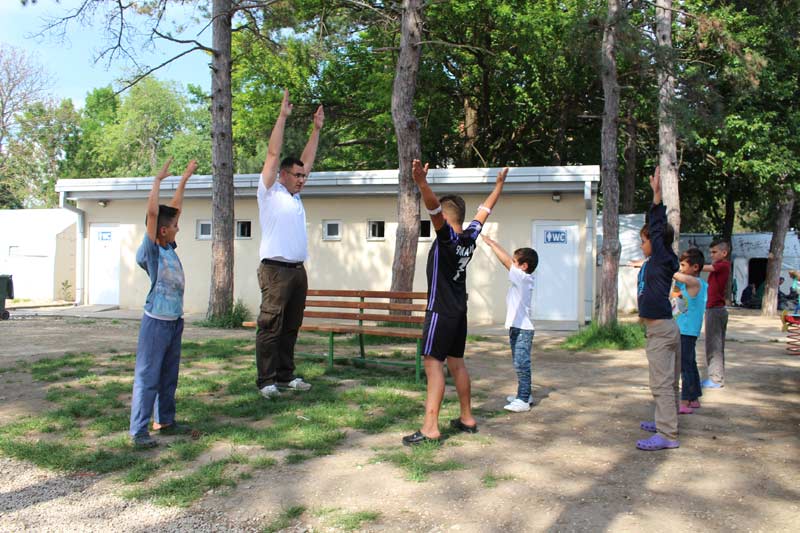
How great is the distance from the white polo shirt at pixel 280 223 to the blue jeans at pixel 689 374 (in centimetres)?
368

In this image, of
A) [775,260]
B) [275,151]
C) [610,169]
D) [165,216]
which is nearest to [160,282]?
[165,216]

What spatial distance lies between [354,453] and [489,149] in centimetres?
2122

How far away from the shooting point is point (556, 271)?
15.7 meters

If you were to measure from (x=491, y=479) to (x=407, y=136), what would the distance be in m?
7.89

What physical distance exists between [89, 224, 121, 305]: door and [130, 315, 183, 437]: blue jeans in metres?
15.0

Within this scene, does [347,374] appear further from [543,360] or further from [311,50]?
[311,50]

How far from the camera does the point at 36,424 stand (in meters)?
5.41

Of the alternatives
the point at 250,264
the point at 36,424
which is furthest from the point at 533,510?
the point at 250,264

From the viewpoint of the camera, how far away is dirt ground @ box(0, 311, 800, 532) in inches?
144

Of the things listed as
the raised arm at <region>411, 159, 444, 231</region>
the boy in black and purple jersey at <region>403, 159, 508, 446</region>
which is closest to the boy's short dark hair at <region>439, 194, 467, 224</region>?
the boy in black and purple jersey at <region>403, 159, 508, 446</region>

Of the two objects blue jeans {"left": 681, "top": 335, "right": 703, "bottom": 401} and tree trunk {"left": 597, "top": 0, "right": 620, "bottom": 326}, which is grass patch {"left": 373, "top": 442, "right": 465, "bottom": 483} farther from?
tree trunk {"left": 597, "top": 0, "right": 620, "bottom": 326}

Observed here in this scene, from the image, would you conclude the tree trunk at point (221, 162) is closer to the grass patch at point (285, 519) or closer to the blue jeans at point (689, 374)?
the blue jeans at point (689, 374)

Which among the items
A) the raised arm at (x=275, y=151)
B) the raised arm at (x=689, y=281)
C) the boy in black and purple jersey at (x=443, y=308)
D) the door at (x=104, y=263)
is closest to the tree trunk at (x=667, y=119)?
the raised arm at (x=689, y=281)

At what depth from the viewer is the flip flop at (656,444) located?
4.98 meters
